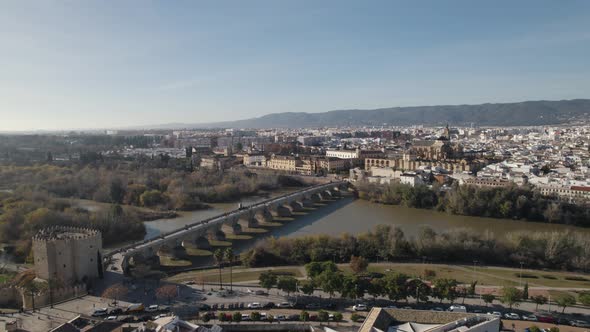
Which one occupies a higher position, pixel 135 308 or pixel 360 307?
pixel 135 308

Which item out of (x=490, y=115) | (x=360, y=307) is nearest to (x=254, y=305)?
(x=360, y=307)

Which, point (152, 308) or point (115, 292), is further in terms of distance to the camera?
point (115, 292)

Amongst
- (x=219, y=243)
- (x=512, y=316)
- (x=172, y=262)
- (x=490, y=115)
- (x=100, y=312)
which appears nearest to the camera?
(x=512, y=316)

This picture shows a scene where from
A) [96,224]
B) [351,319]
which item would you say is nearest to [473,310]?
[351,319]

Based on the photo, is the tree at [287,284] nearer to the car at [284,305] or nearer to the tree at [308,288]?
the tree at [308,288]

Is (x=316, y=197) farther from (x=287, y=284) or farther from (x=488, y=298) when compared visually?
(x=488, y=298)

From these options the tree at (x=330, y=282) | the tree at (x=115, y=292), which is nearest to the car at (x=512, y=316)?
the tree at (x=330, y=282)

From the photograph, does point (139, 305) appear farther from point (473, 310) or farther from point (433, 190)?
point (433, 190)
